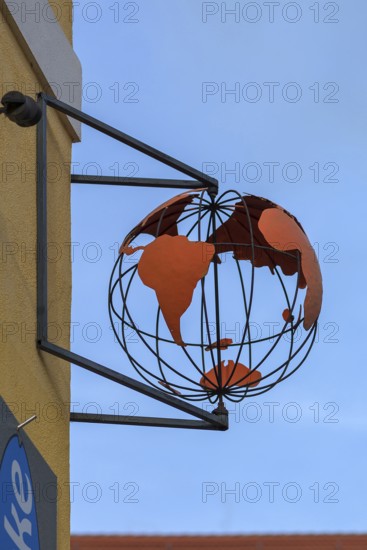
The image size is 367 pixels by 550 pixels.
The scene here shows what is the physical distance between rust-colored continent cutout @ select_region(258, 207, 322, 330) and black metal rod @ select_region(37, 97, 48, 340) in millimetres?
1156

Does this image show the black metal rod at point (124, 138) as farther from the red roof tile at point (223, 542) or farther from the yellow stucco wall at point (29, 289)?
the red roof tile at point (223, 542)

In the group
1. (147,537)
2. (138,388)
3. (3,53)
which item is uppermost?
(3,53)

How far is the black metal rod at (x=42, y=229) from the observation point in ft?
21.2

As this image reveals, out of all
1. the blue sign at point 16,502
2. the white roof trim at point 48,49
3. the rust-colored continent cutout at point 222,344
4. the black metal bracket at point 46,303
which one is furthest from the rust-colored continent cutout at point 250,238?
the blue sign at point 16,502

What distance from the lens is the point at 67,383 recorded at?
6.99 m

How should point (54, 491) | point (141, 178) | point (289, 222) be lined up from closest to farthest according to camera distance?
point (54, 491) < point (289, 222) < point (141, 178)

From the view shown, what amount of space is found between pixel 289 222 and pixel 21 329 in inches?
65.4

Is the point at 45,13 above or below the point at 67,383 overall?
above

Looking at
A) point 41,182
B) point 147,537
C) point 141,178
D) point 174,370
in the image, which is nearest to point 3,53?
point 41,182

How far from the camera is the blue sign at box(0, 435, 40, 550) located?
18.0 feet

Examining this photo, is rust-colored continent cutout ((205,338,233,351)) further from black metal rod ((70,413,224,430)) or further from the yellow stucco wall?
the yellow stucco wall

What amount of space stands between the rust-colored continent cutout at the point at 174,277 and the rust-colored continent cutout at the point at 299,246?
433 millimetres

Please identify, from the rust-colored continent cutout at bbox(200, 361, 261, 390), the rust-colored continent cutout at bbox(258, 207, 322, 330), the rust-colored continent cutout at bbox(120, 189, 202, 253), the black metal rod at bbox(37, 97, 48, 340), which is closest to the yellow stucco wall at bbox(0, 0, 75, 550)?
the black metal rod at bbox(37, 97, 48, 340)

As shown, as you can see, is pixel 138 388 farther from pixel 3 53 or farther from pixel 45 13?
pixel 45 13
